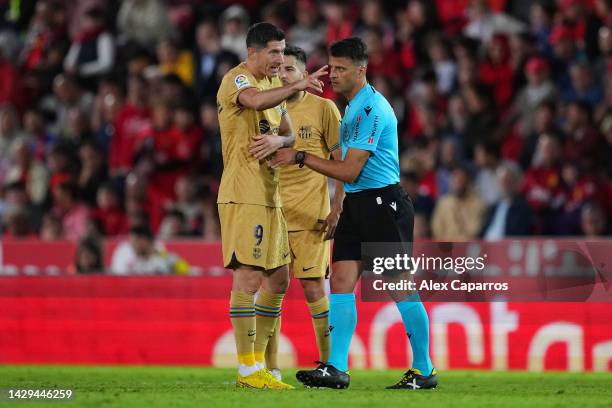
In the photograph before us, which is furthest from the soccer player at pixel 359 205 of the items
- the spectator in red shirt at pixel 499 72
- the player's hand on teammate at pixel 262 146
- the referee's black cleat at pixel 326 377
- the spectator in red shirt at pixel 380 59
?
the spectator in red shirt at pixel 380 59

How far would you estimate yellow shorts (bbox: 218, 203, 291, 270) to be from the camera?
920 centimetres

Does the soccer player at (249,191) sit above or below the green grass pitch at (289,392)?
above

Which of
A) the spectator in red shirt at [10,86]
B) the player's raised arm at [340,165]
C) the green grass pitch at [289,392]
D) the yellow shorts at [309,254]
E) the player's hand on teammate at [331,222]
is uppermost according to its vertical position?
the spectator in red shirt at [10,86]

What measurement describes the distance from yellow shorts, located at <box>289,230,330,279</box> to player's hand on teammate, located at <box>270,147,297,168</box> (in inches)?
46.6

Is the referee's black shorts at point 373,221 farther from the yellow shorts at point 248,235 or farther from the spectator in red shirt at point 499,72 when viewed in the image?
the spectator in red shirt at point 499,72

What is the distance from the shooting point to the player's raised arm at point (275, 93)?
8875 millimetres

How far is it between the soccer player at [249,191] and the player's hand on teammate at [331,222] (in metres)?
0.91

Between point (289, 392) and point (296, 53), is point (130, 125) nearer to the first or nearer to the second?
point (296, 53)

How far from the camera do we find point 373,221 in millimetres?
9344

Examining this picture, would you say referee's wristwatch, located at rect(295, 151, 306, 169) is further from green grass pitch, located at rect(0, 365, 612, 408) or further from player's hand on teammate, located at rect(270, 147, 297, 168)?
green grass pitch, located at rect(0, 365, 612, 408)

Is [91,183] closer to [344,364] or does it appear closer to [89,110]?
[89,110]

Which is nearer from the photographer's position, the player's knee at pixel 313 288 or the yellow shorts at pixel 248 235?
the yellow shorts at pixel 248 235

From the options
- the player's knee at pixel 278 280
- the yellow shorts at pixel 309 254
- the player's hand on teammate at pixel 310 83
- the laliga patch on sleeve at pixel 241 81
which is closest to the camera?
the player's hand on teammate at pixel 310 83

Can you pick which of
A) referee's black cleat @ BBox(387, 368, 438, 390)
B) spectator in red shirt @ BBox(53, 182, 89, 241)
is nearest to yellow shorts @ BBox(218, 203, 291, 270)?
referee's black cleat @ BBox(387, 368, 438, 390)
